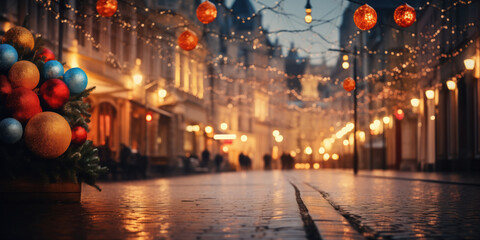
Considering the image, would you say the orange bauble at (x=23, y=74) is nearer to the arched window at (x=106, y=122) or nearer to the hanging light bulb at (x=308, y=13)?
the hanging light bulb at (x=308, y=13)

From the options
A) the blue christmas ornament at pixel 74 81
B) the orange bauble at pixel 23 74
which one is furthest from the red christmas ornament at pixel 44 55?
the orange bauble at pixel 23 74

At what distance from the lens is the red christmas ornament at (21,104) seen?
34.2ft

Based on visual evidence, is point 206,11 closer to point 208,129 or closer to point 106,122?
point 106,122

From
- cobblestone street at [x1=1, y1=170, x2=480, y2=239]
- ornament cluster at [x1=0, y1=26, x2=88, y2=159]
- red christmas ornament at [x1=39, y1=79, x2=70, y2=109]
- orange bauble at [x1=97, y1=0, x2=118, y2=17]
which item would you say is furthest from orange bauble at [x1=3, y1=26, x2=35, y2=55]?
orange bauble at [x1=97, y1=0, x2=118, y2=17]

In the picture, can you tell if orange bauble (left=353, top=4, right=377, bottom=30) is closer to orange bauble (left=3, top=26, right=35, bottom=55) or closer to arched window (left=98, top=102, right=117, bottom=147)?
orange bauble (left=3, top=26, right=35, bottom=55)

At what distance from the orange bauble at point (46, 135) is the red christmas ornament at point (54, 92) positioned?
439 mm

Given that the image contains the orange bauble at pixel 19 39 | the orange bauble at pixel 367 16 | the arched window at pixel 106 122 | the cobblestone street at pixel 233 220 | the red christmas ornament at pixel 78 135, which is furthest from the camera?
the arched window at pixel 106 122

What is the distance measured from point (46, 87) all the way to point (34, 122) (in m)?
0.75

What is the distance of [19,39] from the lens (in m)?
11.2

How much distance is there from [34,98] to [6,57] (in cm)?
70

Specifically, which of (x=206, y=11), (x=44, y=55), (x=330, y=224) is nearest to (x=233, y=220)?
(x=330, y=224)

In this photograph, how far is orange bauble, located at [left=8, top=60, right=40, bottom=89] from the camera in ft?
34.9

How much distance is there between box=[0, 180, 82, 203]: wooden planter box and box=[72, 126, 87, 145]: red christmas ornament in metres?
0.69

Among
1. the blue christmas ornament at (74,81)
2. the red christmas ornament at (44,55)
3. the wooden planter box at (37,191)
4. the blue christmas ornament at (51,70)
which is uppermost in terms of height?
the red christmas ornament at (44,55)
